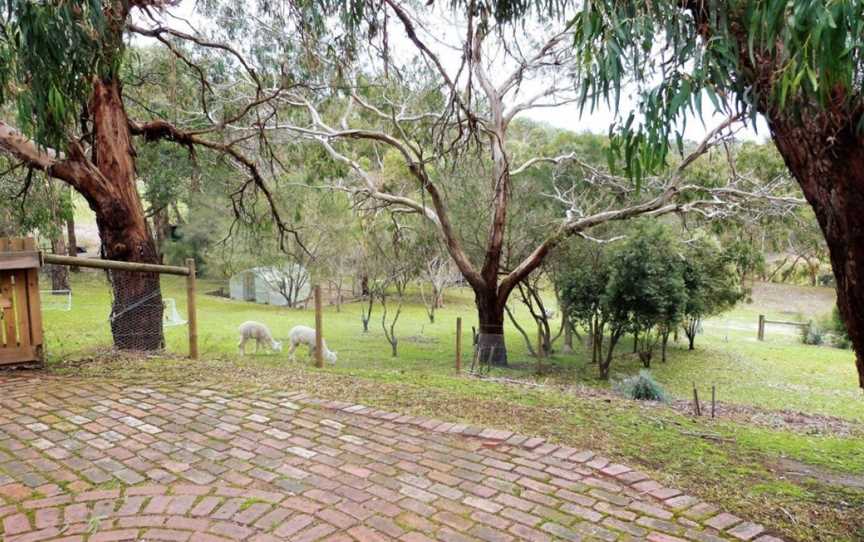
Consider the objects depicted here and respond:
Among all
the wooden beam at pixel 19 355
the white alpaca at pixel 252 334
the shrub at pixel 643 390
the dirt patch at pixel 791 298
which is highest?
the wooden beam at pixel 19 355

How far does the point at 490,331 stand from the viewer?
11273mm

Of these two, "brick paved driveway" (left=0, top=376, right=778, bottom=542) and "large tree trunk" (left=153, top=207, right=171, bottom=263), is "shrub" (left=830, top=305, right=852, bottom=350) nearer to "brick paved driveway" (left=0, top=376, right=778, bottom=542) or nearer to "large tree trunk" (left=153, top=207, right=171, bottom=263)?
"brick paved driveway" (left=0, top=376, right=778, bottom=542)

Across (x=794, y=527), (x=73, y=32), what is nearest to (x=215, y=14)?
(x=73, y=32)

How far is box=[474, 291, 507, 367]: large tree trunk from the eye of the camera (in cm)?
1109

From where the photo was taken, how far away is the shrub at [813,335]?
1756cm

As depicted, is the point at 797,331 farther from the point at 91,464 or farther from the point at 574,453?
the point at 91,464

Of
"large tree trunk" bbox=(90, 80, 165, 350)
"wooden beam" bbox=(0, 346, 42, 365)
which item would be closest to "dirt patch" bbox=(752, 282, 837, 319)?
"large tree trunk" bbox=(90, 80, 165, 350)

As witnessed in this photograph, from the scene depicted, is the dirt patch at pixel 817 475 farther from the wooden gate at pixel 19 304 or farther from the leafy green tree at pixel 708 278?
the leafy green tree at pixel 708 278

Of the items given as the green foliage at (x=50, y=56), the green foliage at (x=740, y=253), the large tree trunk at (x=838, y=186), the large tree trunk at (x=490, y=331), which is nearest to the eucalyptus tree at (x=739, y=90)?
the large tree trunk at (x=838, y=186)

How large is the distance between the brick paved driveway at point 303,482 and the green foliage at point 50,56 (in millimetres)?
2075

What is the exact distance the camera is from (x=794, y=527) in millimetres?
2482

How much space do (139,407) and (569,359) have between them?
11.2m

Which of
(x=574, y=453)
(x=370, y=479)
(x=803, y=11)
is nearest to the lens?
(x=803, y=11)

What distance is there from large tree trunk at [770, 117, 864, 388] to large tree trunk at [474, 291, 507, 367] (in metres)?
8.34
